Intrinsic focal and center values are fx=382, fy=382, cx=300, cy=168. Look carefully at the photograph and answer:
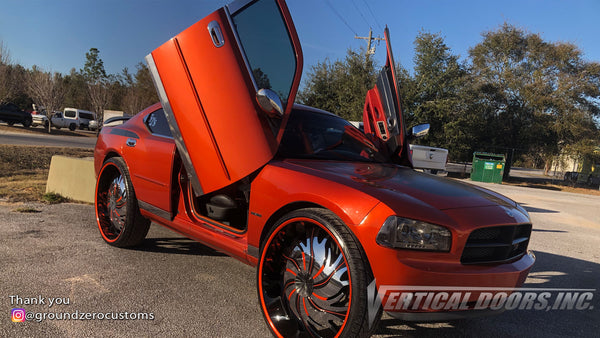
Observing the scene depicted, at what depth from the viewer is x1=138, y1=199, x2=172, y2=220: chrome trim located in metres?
3.23

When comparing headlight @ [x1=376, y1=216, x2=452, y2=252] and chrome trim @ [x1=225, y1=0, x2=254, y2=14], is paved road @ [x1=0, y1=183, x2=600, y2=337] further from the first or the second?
chrome trim @ [x1=225, y1=0, x2=254, y2=14]

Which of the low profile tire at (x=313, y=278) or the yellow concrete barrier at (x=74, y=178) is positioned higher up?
the low profile tire at (x=313, y=278)

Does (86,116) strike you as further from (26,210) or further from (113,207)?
(113,207)

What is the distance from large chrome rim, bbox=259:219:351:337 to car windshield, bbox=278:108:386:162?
700 mm

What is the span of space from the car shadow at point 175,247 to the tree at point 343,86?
65.5 ft

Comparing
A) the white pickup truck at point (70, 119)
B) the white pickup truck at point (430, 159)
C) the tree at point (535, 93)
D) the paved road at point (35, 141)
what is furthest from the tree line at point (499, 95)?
the white pickup truck at point (70, 119)

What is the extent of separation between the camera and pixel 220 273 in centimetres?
333

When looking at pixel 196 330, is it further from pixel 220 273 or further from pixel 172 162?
pixel 172 162

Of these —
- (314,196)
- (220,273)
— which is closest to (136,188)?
(220,273)

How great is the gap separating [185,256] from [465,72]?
23920 mm

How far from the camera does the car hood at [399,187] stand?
2.04 m

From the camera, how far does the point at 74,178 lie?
233 inches

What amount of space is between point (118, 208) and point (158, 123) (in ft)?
3.15

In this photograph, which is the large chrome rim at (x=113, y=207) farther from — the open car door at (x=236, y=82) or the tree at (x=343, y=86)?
the tree at (x=343, y=86)
